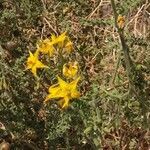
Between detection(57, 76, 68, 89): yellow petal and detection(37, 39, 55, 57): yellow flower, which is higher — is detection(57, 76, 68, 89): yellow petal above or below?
below

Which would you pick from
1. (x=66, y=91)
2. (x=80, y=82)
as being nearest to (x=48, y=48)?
(x=66, y=91)

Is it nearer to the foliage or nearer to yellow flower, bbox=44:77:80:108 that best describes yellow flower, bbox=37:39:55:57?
the foliage

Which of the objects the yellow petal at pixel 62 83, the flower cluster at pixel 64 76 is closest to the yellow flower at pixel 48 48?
the flower cluster at pixel 64 76

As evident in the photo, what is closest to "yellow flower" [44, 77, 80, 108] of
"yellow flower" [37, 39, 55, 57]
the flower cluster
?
the flower cluster

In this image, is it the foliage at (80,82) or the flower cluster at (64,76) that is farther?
the foliage at (80,82)

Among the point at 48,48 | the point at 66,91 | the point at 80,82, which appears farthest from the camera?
the point at 80,82

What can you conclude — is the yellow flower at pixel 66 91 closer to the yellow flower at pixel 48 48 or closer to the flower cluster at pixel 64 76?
the flower cluster at pixel 64 76

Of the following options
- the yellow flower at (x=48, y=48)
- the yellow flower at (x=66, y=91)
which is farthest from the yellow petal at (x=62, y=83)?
the yellow flower at (x=48, y=48)

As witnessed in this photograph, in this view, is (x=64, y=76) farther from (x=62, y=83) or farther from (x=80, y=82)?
(x=80, y=82)

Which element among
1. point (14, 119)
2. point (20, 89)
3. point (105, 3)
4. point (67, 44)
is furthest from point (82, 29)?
point (67, 44)

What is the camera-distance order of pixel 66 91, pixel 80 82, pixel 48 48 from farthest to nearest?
pixel 80 82 < pixel 48 48 < pixel 66 91

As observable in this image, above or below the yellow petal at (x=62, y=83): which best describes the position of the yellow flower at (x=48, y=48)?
above
